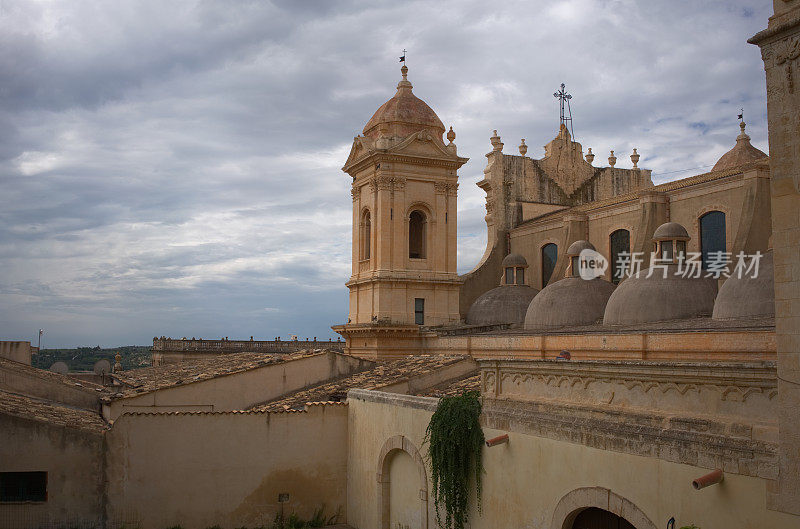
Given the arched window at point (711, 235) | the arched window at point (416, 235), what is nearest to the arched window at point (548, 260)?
the arched window at point (416, 235)

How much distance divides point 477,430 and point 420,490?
285cm

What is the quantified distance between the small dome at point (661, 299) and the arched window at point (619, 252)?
658cm

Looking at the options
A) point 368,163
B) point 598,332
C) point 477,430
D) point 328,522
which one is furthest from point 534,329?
point 477,430

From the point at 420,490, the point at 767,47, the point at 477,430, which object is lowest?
the point at 420,490

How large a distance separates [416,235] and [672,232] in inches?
436

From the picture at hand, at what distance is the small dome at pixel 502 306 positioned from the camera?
33.7 m

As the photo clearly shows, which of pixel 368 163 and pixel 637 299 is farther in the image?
pixel 368 163

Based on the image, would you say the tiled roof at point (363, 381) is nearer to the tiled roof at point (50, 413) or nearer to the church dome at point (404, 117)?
the tiled roof at point (50, 413)

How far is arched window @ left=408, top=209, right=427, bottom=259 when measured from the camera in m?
33.4

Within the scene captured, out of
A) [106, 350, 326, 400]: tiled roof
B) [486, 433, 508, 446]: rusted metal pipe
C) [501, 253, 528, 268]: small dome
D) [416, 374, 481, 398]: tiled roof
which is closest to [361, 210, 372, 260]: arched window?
[106, 350, 326, 400]: tiled roof

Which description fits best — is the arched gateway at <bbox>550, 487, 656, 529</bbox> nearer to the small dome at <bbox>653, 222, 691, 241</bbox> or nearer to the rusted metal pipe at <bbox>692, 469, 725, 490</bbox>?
the rusted metal pipe at <bbox>692, 469, 725, 490</bbox>

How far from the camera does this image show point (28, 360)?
1039 inches

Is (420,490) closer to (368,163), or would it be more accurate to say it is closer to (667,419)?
(667,419)

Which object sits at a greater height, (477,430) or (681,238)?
(681,238)
